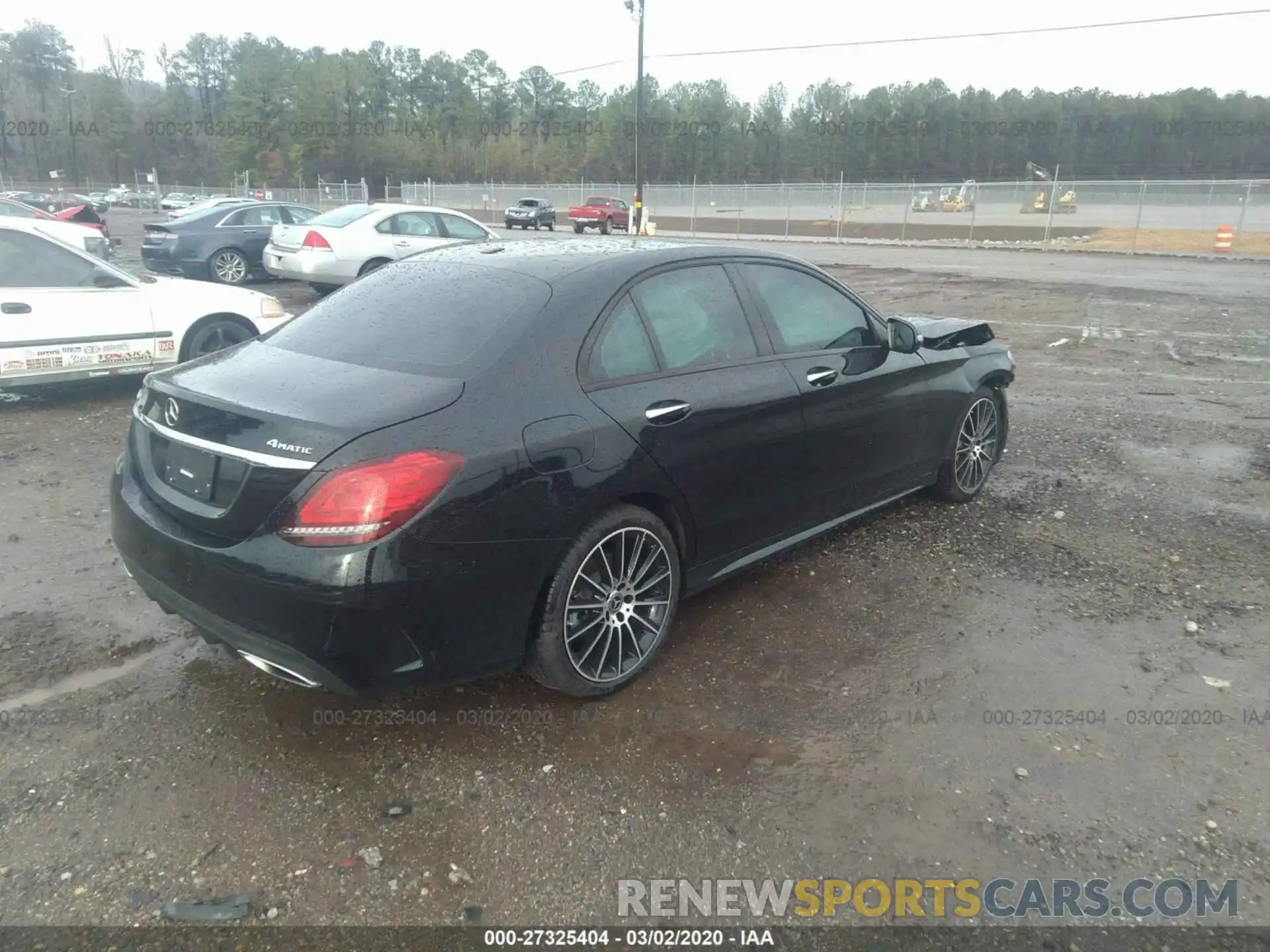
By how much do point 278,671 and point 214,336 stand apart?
19.2 feet

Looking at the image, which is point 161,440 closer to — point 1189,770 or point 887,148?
point 1189,770

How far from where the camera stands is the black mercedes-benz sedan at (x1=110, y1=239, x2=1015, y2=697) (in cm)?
275

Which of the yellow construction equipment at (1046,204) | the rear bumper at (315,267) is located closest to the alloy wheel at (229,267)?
the rear bumper at (315,267)

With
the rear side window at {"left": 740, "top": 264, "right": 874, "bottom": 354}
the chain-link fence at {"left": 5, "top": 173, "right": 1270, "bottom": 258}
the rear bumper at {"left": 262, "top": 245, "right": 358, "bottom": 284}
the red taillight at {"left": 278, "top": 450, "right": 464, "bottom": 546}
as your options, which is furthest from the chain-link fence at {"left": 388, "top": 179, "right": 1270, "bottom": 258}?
the red taillight at {"left": 278, "top": 450, "right": 464, "bottom": 546}

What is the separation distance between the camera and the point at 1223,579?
4520 millimetres

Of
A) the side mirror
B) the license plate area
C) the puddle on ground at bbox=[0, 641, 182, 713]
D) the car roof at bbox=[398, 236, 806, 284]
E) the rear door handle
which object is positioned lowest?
the puddle on ground at bbox=[0, 641, 182, 713]

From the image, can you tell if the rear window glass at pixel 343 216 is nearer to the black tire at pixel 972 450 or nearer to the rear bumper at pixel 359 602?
the black tire at pixel 972 450

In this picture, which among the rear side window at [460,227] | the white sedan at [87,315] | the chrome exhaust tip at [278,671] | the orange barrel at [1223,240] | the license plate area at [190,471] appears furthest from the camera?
the orange barrel at [1223,240]

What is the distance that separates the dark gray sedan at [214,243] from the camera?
1523 cm

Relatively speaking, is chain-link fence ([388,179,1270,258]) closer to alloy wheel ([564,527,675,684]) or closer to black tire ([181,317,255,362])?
black tire ([181,317,255,362])

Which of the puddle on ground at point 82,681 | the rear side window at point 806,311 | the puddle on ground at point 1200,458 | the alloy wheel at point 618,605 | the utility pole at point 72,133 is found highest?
the utility pole at point 72,133

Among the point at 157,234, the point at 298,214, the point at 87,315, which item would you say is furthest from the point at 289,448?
the point at 298,214

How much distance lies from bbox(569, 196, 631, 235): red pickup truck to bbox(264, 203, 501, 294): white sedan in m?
26.2

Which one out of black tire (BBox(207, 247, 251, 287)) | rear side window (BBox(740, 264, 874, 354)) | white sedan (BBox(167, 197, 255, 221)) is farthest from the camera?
white sedan (BBox(167, 197, 255, 221))
